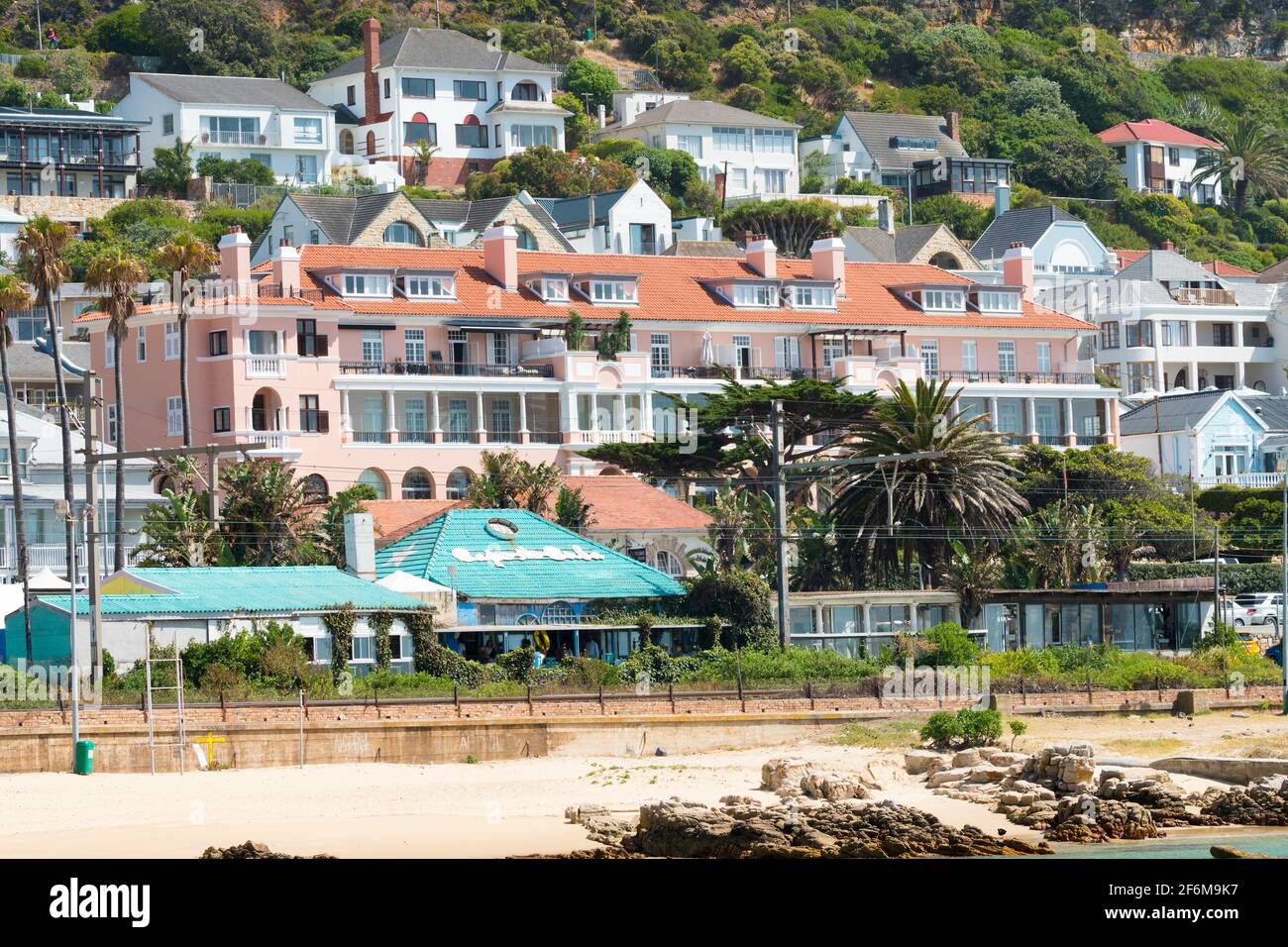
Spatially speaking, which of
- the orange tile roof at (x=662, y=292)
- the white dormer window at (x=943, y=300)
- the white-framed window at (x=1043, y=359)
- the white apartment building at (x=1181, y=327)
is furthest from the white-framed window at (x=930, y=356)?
the white apartment building at (x=1181, y=327)

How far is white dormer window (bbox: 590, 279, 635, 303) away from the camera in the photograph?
86.6 m

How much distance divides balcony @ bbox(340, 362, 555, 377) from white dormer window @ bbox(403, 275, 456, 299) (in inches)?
109

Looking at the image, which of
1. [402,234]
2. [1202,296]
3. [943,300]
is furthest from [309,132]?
[1202,296]

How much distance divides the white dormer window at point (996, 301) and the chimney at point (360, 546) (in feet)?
141

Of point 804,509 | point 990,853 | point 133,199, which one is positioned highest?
point 133,199

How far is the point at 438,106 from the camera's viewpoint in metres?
128

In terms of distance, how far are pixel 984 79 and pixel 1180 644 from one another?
103486mm

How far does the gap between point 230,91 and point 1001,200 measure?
145 ft

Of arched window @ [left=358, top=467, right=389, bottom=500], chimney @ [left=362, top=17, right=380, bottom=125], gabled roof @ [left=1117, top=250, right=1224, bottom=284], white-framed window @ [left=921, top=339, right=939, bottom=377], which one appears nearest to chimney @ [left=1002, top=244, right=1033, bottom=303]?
white-framed window @ [left=921, top=339, right=939, bottom=377]

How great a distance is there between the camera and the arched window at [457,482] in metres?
79.7

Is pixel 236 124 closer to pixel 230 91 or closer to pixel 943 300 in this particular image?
pixel 230 91

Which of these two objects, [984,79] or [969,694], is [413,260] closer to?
[969,694]
